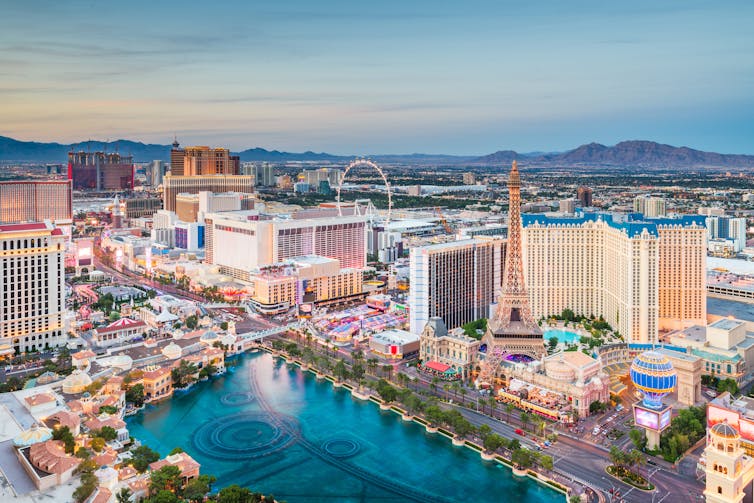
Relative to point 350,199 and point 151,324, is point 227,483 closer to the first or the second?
point 151,324

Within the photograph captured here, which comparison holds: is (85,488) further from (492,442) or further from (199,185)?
(199,185)

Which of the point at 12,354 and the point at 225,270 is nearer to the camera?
the point at 12,354

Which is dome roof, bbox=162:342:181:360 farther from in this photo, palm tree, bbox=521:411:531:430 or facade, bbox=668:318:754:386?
facade, bbox=668:318:754:386

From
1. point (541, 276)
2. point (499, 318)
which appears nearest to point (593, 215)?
point (541, 276)

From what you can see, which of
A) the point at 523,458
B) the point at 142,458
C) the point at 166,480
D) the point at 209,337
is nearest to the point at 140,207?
the point at 209,337

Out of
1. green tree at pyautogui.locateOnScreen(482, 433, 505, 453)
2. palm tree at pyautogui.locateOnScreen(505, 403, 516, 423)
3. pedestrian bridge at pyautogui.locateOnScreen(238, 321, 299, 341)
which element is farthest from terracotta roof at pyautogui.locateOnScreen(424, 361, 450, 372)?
pedestrian bridge at pyautogui.locateOnScreen(238, 321, 299, 341)

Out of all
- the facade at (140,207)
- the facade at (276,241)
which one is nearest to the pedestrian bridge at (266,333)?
the facade at (276,241)
